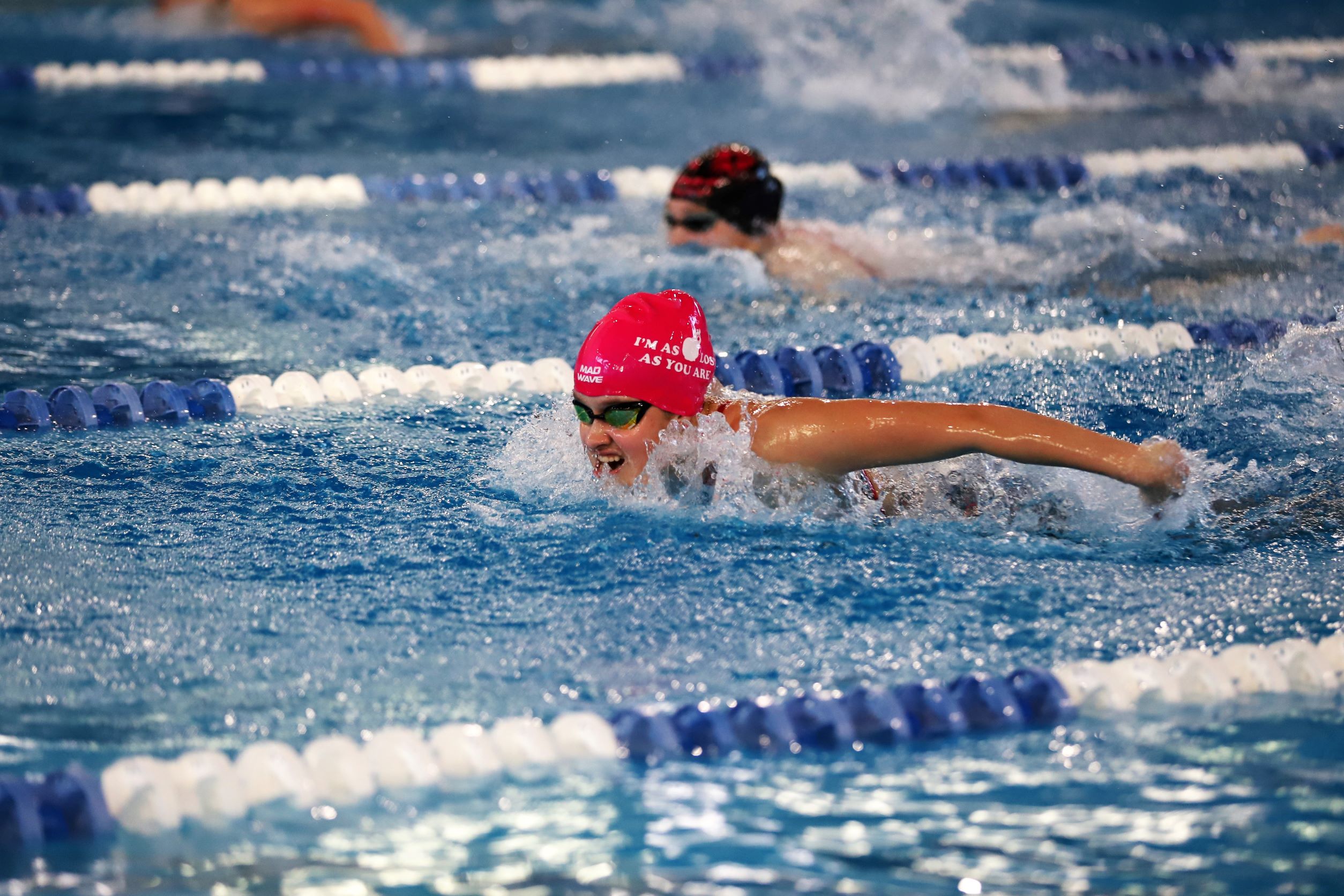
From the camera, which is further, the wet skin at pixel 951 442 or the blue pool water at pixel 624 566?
the wet skin at pixel 951 442

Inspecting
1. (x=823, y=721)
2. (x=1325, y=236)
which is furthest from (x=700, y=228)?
(x=823, y=721)

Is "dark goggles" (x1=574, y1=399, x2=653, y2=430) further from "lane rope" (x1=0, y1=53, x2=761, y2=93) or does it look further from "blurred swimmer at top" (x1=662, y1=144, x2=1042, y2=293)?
"lane rope" (x1=0, y1=53, x2=761, y2=93)

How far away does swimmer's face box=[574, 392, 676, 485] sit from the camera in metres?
2.95

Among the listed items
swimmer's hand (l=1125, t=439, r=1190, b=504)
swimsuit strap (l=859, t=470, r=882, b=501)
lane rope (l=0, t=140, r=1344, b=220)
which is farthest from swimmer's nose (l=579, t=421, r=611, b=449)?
lane rope (l=0, t=140, r=1344, b=220)

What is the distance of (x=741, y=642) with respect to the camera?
8.59ft

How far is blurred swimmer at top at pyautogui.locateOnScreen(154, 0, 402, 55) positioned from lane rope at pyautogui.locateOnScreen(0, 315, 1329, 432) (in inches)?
211

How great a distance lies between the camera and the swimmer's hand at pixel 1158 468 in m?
2.69

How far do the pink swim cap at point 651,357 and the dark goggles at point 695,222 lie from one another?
1.91 meters

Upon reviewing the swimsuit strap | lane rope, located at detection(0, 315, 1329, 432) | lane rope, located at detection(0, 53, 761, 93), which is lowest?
the swimsuit strap

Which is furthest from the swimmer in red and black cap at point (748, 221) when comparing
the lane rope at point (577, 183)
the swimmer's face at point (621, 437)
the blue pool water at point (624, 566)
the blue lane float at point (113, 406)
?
the swimmer's face at point (621, 437)

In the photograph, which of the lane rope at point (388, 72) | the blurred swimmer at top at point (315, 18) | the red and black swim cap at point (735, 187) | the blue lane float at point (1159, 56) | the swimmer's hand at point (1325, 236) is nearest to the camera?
the red and black swim cap at point (735, 187)

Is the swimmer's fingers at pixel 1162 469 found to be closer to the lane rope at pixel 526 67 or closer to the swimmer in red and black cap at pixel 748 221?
the swimmer in red and black cap at pixel 748 221

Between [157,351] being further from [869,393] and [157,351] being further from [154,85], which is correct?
[154,85]

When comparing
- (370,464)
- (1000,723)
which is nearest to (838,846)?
(1000,723)
